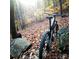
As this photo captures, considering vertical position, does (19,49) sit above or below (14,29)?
below

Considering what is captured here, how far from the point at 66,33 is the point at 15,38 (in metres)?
0.57

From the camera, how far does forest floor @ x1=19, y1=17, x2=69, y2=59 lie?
72.2 inches

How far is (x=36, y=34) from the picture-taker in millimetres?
1851

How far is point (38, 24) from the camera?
185 centimetres

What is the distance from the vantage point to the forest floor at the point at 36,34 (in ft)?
6.02

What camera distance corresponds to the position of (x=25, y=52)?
1.83 m

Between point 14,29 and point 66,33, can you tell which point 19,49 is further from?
point 66,33
